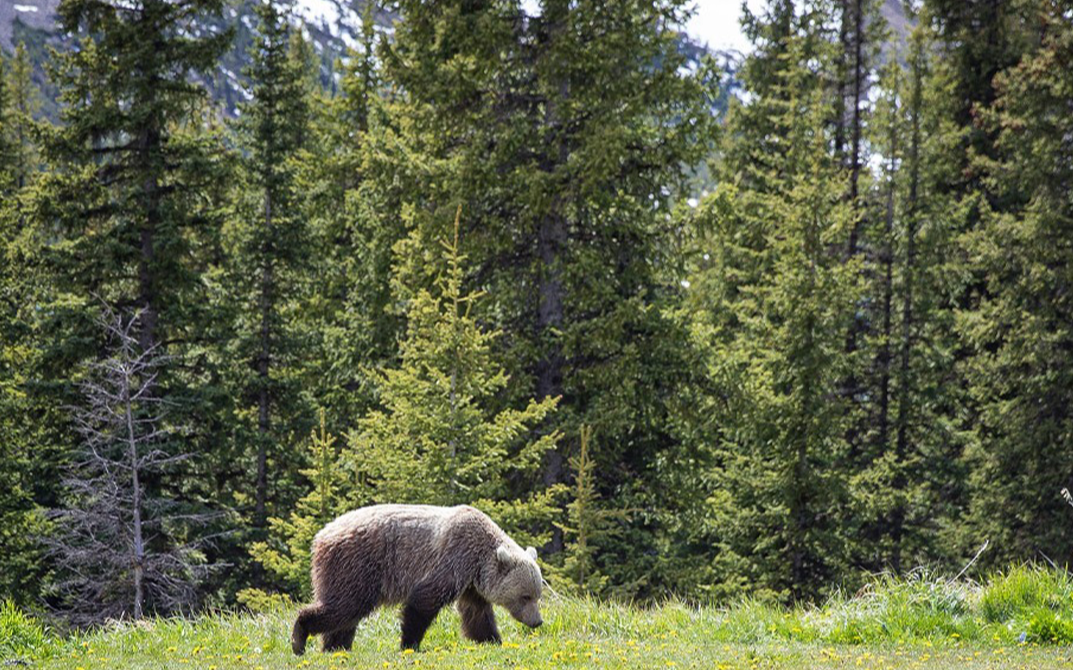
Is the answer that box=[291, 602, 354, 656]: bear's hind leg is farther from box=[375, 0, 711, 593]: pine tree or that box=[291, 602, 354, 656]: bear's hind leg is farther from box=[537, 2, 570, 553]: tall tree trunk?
box=[537, 2, 570, 553]: tall tree trunk

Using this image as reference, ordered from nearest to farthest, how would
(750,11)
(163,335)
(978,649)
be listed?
(978,649) → (163,335) → (750,11)

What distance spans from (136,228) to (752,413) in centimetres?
1274

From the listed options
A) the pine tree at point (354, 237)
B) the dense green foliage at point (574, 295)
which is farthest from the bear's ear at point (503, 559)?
the pine tree at point (354, 237)

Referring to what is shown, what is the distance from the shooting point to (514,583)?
938cm

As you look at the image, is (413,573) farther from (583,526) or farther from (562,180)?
(562,180)

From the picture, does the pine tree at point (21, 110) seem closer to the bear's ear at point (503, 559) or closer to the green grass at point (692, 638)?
the green grass at point (692, 638)

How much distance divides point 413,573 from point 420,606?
30 cm

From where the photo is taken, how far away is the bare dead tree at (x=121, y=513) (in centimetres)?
1736

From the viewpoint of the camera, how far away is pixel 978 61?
94.1 ft

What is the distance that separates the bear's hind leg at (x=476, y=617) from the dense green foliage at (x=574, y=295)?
4439 mm

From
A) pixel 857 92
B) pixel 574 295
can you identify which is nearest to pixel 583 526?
pixel 574 295

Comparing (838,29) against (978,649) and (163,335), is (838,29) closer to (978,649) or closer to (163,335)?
(163,335)

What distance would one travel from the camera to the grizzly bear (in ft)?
30.0

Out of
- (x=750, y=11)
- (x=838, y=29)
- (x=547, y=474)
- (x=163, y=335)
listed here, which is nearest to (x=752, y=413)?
(x=547, y=474)
